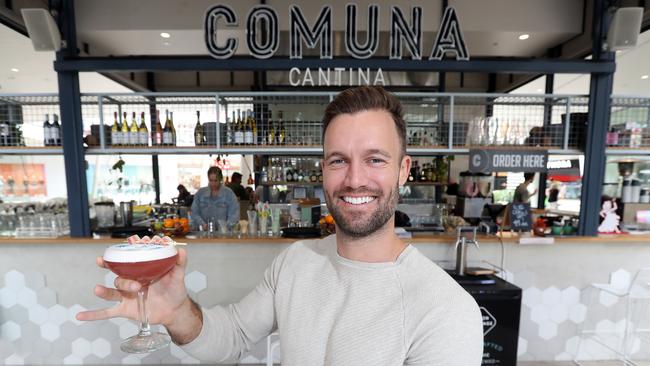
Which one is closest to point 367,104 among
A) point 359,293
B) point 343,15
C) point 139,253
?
point 359,293

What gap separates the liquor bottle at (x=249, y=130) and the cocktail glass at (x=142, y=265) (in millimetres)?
2340

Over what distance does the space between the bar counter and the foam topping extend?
1.83 metres

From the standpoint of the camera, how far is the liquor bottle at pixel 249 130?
10.6 ft

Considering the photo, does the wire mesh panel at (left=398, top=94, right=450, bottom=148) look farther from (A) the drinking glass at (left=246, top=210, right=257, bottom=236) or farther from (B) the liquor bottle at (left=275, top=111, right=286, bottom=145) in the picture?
(A) the drinking glass at (left=246, top=210, right=257, bottom=236)

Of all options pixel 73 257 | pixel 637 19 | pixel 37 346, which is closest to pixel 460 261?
pixel 637 19

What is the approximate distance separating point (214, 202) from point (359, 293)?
3.42m

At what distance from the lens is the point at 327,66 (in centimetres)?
292

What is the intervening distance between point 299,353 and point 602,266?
320 centimetres

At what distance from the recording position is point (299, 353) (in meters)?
1.01

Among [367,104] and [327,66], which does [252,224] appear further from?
[367,104]

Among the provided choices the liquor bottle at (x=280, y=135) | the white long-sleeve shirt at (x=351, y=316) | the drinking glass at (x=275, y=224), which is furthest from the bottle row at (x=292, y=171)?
the white long-sleeve shirt at (x=351, y=316)

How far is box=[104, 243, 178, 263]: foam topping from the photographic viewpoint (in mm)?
888

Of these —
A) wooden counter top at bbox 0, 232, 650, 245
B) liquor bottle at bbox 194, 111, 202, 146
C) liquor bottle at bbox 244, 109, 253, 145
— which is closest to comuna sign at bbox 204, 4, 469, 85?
liquor bottle at bbox 244, 109, 253, 145

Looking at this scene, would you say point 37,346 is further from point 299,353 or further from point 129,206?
point 299,353
